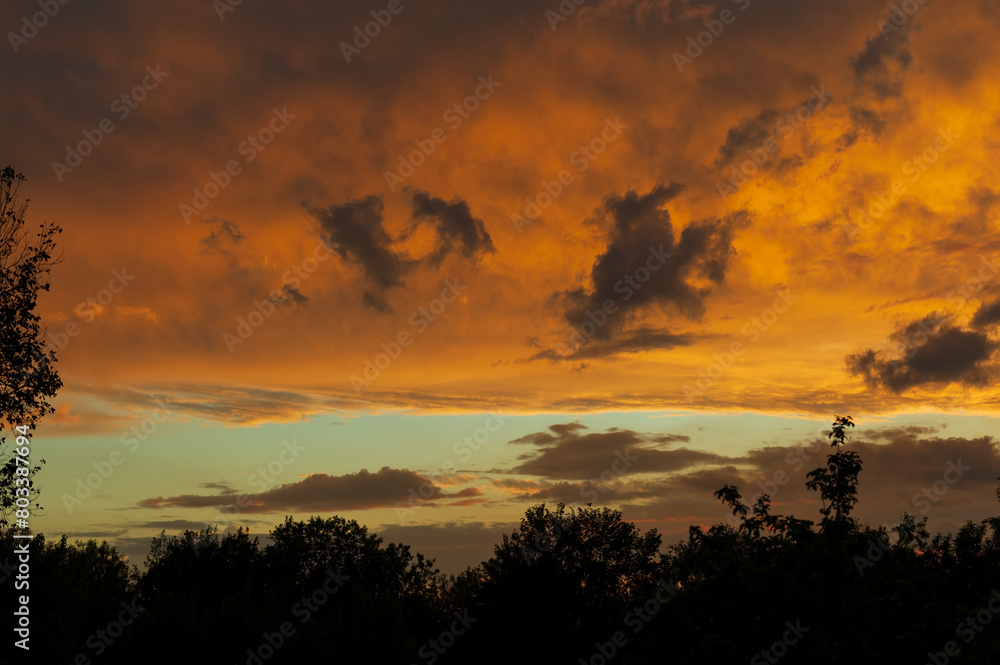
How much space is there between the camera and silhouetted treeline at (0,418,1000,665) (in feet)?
72.5

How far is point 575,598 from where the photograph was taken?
49188 mm

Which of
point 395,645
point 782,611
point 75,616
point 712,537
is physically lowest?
point 395,645

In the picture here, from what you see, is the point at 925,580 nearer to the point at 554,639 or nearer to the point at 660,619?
the point at 660,619

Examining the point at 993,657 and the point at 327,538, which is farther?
the point at 327,538

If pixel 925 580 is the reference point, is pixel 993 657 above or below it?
below

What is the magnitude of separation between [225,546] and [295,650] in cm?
3269

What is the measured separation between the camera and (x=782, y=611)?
22391mm

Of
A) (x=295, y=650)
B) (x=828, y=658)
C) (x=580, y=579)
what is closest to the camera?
(x=828, y=658)

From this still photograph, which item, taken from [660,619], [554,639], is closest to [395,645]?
[554,639]

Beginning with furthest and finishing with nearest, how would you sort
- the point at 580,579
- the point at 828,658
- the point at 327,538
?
the point at 327,538 → the point at 580,579 → the point at 828,658

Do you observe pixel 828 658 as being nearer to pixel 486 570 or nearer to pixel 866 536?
pixel 866 536

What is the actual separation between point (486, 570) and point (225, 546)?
44.1 metres

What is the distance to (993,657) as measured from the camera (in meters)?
23.4

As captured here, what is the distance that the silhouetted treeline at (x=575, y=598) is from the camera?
2209 centimetres
